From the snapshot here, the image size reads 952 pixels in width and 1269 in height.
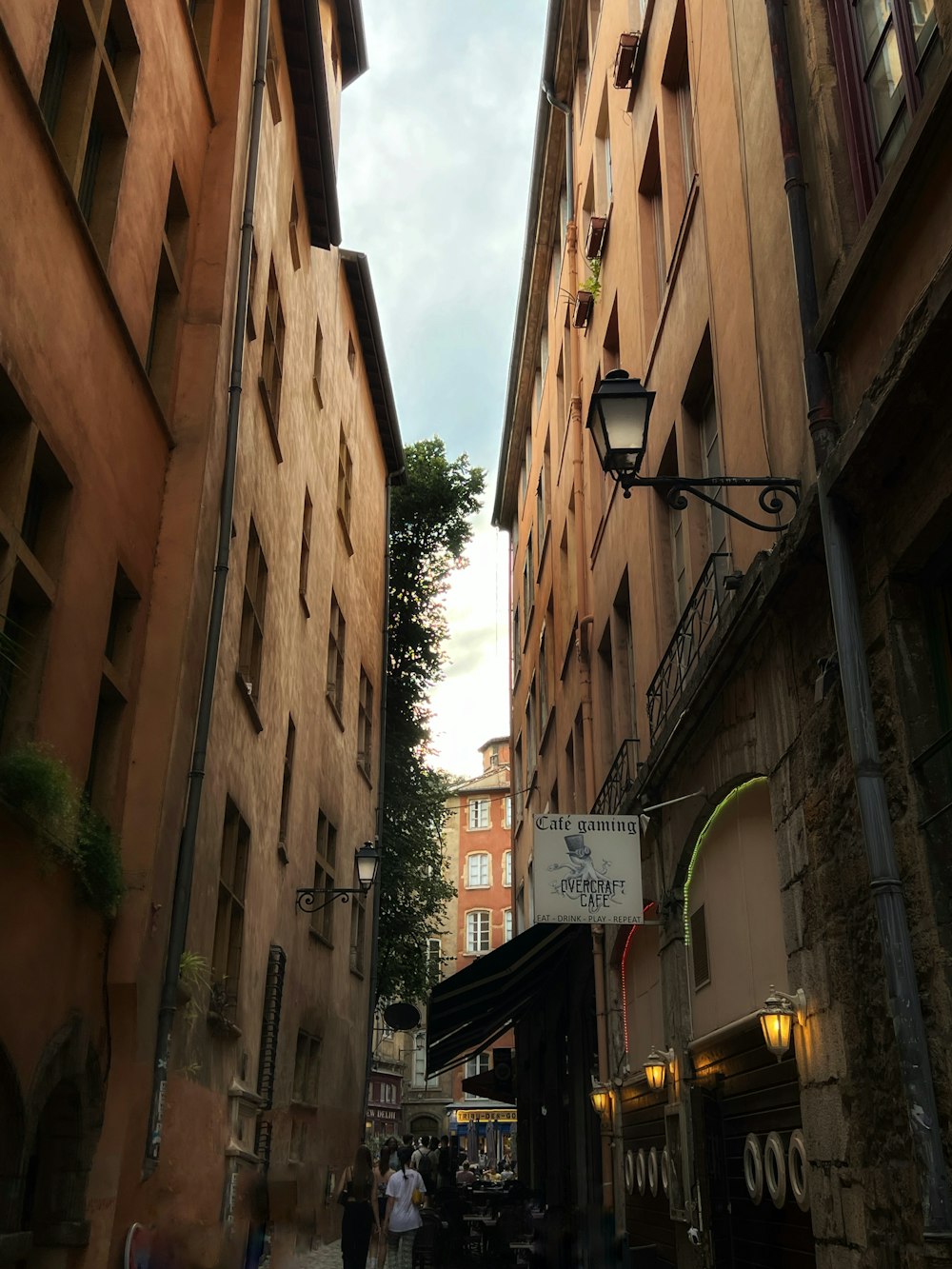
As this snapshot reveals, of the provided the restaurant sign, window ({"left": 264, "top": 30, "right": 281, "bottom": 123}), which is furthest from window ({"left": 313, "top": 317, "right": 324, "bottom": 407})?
the restaurant sign

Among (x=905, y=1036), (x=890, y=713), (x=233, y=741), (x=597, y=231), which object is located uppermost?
(x=597, y=231)

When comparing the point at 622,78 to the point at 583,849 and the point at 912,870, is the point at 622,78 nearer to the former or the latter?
the point at 583,849

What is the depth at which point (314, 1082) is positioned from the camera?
626 inches

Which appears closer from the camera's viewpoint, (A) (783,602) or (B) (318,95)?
(A) (783,602)

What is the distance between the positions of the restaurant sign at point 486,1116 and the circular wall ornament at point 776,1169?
55.0 metres

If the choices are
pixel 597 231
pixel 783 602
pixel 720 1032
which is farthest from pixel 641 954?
pixel 597 231

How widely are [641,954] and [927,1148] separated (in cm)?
710

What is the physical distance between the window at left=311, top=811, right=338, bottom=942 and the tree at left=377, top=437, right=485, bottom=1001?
17.0 ft

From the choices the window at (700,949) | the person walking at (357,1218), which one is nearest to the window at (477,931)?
the person walking at (357,1218)

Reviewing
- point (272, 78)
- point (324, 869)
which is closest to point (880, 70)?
point (272, 78)

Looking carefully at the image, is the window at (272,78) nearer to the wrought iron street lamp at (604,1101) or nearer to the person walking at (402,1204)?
the wrought iron street lamp at (604,1101)

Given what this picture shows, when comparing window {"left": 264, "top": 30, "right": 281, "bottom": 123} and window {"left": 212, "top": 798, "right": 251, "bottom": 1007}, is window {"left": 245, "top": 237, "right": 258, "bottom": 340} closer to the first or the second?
window {"left": 264, "top": 30, "right": 281, "bottom": 123}

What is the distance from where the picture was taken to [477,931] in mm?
60062

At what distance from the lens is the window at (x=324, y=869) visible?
54.0ft
